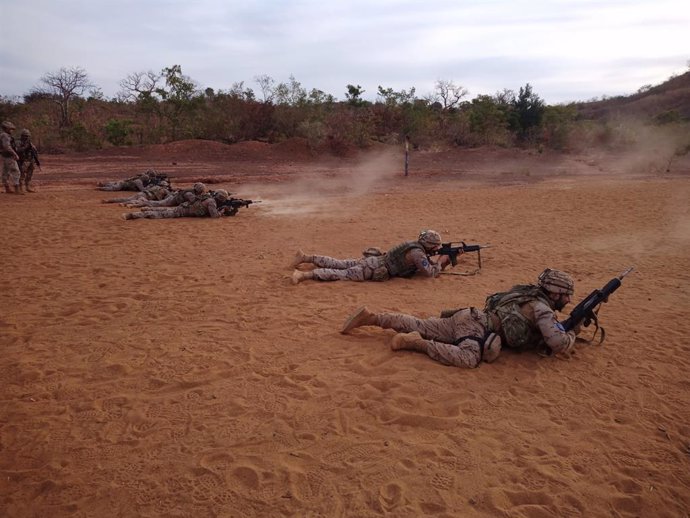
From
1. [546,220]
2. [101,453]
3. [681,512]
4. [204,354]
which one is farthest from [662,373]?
[546,220]

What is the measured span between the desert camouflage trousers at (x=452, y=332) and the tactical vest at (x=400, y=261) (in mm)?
2124

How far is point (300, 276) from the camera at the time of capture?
23.3ft

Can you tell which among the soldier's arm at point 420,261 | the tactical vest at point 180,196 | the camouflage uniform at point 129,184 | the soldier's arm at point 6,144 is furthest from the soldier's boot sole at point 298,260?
the soldier's arm at point 6,144

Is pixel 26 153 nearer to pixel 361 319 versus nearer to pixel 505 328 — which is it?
pixel 361 319

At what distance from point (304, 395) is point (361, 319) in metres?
1.28

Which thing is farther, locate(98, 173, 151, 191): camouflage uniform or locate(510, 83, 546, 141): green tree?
locate(510, 83, 546, 141): green tree

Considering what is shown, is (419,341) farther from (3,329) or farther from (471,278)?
(3,329)

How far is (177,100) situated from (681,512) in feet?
94.8

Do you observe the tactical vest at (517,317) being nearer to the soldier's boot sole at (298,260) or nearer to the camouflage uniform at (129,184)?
the soldier's boot sole at (298,260)

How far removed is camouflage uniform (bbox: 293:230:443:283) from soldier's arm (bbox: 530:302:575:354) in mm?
2581

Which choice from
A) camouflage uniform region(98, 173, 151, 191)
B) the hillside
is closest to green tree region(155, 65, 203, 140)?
camouflage uniform region(98, 173, 151, 191)

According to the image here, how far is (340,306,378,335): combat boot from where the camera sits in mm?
5129

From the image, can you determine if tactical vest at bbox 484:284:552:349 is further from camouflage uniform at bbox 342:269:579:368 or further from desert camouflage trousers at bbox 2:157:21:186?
desert camouflage trousers at bbox 2:157:21:186

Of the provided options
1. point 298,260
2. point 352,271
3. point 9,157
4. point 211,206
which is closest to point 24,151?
point 9,157
